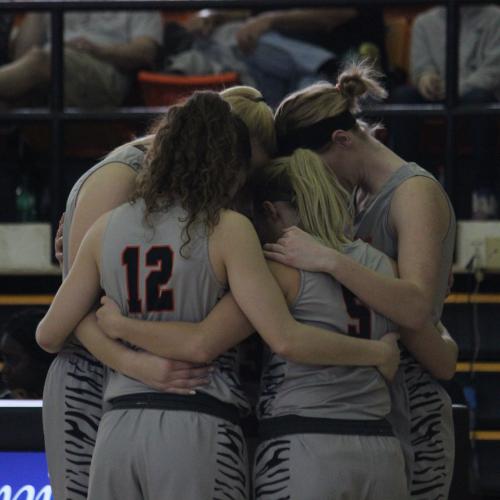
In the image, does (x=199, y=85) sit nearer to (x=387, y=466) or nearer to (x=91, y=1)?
(x=91, y=1)

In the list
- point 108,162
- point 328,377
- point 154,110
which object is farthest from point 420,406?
point 154,110

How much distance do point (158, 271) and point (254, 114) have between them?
0.54 meters

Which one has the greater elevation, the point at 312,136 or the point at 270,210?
the point at 312,136

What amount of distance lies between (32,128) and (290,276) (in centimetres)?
330

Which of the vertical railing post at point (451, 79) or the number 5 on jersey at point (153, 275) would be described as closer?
the number 5 on jersey at point (153, 275)

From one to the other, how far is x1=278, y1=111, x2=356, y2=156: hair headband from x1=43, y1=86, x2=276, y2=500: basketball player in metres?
0.03

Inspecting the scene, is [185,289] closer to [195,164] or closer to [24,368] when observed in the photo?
[195,164]

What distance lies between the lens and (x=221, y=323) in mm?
2559

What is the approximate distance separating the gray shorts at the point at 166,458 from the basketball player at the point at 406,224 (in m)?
0.53

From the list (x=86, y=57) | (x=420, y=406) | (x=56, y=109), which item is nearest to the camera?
(x=420, y=406)

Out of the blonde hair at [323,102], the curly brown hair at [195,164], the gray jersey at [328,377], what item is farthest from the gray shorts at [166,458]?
the blonde hair at [323,102]

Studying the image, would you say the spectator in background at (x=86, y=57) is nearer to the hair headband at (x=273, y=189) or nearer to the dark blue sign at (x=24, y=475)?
the dark blue sign at (x=24, y=475)

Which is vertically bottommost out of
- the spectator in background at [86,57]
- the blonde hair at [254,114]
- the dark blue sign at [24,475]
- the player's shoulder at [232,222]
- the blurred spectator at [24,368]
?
the dark blue sign at [24,475]

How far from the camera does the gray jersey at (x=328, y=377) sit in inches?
102
